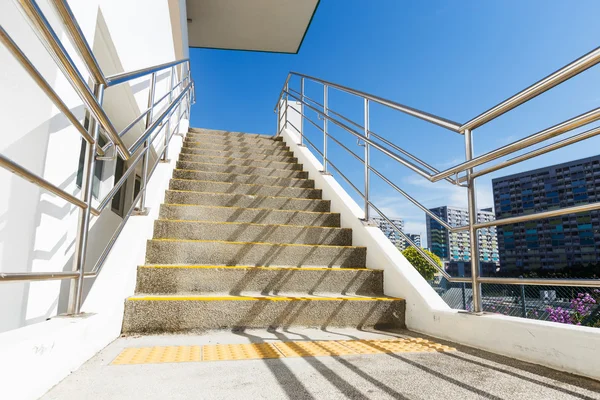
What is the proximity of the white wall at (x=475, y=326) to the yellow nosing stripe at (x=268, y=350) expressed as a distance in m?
0.14

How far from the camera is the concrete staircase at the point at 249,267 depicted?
168cm

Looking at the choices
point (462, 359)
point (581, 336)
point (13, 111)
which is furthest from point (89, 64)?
point (581, 336)

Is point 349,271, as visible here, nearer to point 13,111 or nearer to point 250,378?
point 250,378

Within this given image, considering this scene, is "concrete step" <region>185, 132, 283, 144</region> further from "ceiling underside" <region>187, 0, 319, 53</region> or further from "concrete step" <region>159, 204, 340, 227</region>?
"ceiling underside" <region>187, 0, 319, 53</region>

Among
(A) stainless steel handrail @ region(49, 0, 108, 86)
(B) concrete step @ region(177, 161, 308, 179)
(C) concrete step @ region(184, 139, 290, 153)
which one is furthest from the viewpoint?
(C) concrete step @ region(184, 139, 290, 153)

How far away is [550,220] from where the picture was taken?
84.0 metres

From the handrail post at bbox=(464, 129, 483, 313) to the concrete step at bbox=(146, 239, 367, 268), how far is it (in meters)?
0.91

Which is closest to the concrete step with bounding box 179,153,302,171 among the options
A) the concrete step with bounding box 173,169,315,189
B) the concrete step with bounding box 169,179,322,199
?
the concrete step with bounding box 173,169,315,189

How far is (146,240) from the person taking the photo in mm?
2023

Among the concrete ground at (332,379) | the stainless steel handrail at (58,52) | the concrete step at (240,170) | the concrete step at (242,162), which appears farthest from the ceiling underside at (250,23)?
the concrete ground at (332,379)

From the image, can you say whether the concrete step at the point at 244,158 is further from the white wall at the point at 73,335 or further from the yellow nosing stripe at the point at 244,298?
the yellow nosing stripe at the point at 244,298

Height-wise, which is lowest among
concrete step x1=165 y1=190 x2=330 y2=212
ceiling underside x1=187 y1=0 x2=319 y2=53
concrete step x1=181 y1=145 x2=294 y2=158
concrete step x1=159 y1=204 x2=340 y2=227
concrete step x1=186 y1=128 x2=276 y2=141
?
concrete step x1=159 y1=204 x2=340 y2=227

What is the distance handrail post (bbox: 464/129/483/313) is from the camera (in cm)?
148

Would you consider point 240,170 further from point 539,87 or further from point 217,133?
point 539,87
